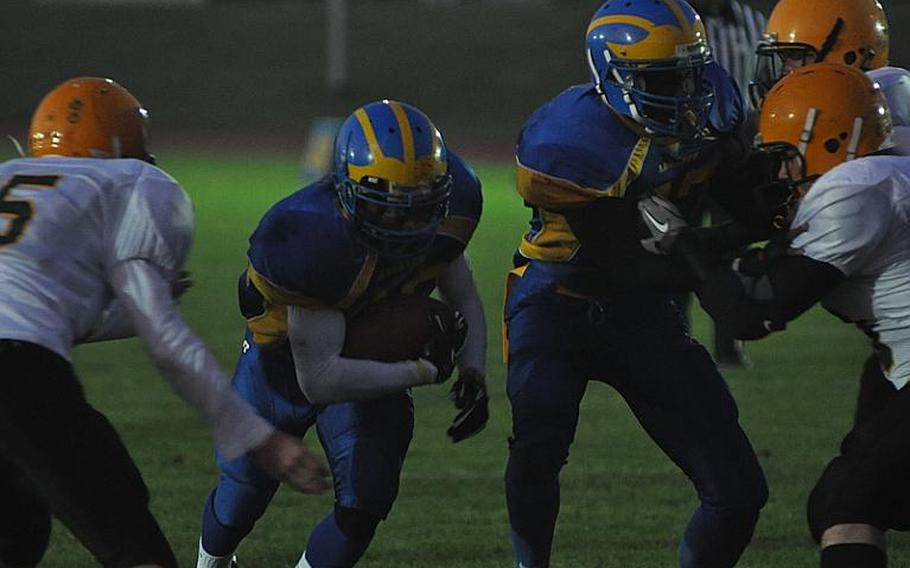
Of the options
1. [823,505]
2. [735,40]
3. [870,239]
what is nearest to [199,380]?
[823,505]

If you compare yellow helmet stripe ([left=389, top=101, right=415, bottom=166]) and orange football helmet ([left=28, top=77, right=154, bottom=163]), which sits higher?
yellow helmet stripe ([left=389, top=101, right=415, bottom=166])

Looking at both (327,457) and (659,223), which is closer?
(659,223)

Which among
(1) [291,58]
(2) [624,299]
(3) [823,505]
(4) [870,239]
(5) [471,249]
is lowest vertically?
(1) [291,58]

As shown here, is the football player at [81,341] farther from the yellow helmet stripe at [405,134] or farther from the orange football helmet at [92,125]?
the yellow helmet stripe at [405,134]

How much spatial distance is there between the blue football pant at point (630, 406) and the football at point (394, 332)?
0.42 meters

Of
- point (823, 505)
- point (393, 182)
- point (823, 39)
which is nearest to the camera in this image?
point (823, 505)

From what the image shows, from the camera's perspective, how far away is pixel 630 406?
451 centimetres

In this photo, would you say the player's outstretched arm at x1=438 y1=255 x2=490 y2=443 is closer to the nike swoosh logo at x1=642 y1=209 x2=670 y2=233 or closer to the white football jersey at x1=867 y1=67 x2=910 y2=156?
the nike swoosh logo at x1=642 y1=209 x2=670 y2=233

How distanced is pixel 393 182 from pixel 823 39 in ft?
6.27

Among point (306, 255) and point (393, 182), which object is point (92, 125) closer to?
point (306, 255)

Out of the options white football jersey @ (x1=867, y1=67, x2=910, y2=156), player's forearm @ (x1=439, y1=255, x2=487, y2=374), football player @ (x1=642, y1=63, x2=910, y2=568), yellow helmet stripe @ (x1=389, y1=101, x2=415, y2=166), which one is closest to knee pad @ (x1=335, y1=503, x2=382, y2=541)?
player's forearm @ (x1=439, y1=255, x2=487, y2=374)

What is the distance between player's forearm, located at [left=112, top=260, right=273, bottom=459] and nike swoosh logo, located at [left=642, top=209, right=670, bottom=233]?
1102 millimetres

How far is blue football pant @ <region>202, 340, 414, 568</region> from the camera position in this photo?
4.16 m

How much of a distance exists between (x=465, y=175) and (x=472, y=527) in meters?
1.59
